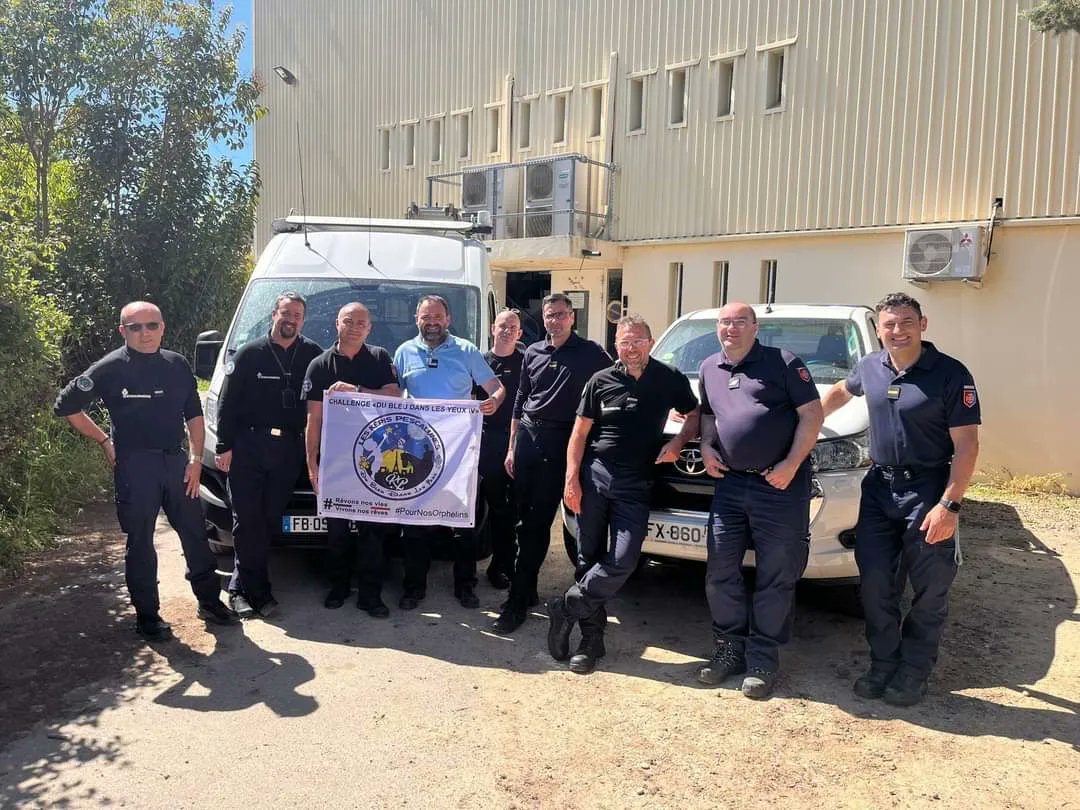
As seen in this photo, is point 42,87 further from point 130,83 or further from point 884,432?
point 884,432

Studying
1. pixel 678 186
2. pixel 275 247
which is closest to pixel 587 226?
pixel 678 186

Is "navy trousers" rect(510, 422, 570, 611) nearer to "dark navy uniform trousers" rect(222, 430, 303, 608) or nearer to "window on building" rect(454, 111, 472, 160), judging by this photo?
"dark navy uniform trousers" rect(222, 430, 303, 608)

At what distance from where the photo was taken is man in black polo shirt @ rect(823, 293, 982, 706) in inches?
146

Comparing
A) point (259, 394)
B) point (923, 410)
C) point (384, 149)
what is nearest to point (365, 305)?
point (259, 394)

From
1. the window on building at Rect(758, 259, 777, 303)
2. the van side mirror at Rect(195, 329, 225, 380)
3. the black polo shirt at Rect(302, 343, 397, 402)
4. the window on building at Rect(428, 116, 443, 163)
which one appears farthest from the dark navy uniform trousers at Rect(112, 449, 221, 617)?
the window on building at Rect(428, 116, 443, 163)

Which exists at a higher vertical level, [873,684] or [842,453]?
[842,453]

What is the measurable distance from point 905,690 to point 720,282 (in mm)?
10088

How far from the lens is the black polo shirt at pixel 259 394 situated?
184 inches

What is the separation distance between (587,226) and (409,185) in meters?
4.82

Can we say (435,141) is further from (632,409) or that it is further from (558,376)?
(632,409)

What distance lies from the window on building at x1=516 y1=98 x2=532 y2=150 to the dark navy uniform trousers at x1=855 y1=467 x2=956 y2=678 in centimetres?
1264

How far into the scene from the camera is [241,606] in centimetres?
485

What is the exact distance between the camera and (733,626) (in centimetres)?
416

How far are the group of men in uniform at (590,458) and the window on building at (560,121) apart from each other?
34.2 feet
